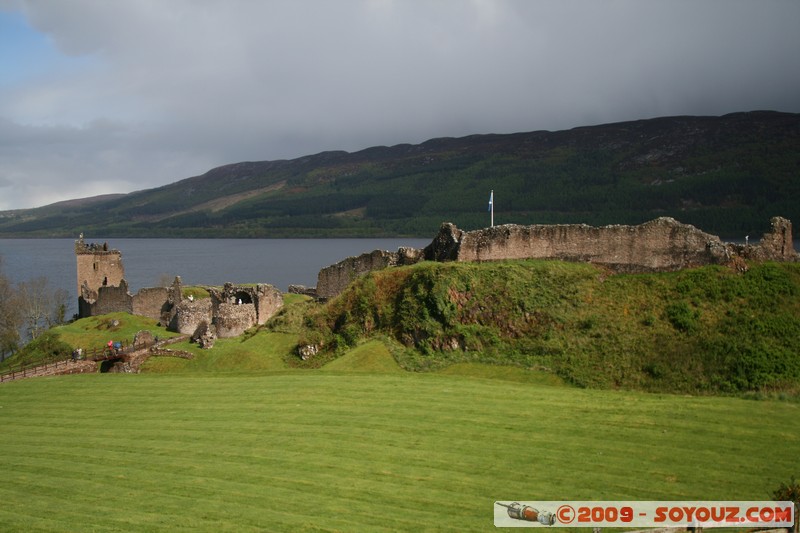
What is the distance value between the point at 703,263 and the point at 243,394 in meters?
18.6

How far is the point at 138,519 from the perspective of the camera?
13820 millimetres

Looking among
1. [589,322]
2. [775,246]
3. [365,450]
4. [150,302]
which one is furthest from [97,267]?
[775,246]

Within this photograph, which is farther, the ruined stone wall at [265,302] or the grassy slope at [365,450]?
the ruined stone wall at [265,302]

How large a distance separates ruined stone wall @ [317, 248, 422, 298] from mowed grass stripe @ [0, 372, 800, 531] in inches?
419

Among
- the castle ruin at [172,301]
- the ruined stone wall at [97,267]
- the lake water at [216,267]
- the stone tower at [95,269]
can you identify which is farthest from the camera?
the lake water at [216,267]

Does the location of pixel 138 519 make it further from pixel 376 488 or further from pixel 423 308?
pixel 423 308

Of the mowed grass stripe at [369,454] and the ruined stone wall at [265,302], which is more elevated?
the ruined stone wall at [265,302]

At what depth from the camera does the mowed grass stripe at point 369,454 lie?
14102mm

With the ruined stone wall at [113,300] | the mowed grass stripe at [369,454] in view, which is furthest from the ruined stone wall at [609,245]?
the ruined stone wall at [113,300]

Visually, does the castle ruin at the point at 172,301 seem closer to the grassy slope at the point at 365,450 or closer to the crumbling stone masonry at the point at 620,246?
the crumbling stone masonry at the point at 620,246

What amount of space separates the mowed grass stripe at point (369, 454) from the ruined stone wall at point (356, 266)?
10647mm

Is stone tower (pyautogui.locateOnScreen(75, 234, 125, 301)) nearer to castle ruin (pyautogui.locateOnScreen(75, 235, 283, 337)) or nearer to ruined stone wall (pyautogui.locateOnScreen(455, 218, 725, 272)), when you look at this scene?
castle ruin (pyautogui.locateOnScreen(75, 235, 283, 337))

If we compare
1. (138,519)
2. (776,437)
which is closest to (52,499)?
(138,519)

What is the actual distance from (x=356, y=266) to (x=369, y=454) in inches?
768
